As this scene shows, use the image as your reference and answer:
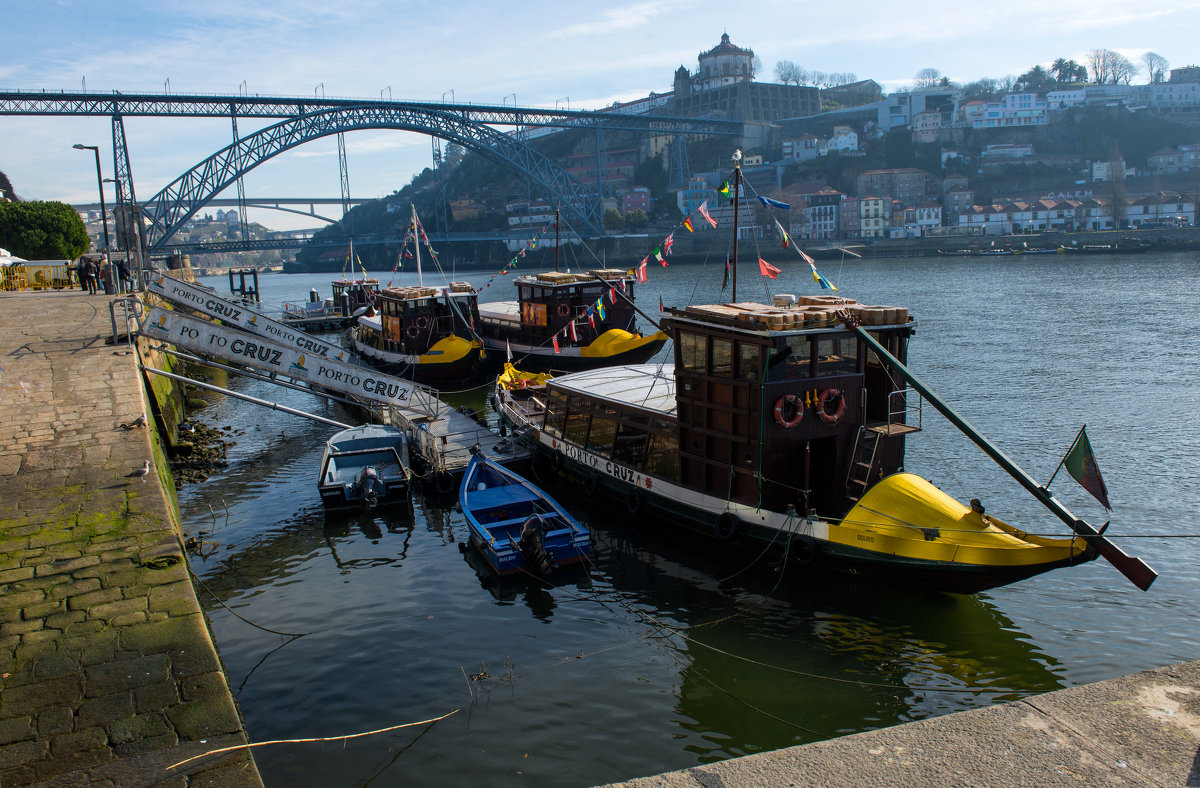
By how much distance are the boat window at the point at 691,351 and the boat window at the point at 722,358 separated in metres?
0.30

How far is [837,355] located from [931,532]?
124 inches

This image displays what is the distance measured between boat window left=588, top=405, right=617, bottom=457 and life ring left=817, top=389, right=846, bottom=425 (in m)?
5.24

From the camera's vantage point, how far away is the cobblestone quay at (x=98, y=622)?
6.62 metres

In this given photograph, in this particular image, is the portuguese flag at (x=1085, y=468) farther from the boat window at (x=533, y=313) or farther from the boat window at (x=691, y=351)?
the boat window at (x=533, y=313)

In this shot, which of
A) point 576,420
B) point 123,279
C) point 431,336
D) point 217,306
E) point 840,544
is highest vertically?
point 123,279

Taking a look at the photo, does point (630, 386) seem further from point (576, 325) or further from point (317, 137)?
point (317, 137)

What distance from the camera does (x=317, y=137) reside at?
345ft

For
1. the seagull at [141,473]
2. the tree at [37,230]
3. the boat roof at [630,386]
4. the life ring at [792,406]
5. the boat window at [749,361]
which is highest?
the tree at [37,230]

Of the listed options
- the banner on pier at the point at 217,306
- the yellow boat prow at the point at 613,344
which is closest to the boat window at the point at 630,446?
the banner on pier at the point at 217,306

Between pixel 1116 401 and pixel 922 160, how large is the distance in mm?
133279

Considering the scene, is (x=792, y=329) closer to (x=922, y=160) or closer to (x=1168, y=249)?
(x=1168, y=249)

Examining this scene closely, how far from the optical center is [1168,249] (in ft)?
326

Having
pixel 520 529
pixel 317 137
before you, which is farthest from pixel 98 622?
pixel 317 137

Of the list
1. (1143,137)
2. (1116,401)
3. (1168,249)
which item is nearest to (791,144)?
(1143,137)
